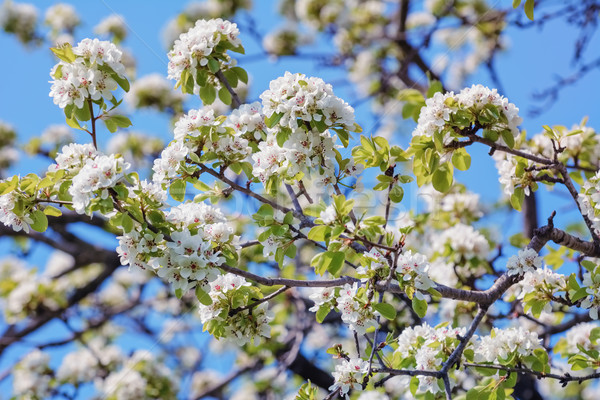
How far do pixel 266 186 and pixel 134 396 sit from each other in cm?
344

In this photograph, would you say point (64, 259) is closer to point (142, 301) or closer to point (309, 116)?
point (142, 301)

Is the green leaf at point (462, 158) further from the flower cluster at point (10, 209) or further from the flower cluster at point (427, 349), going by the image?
the flower cluster at point (10, 209)

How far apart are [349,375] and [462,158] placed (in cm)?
106

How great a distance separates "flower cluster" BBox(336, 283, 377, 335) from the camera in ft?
7.07

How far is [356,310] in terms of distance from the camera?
2.16m

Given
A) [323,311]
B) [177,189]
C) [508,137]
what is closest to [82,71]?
[177,189]

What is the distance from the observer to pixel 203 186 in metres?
2.43

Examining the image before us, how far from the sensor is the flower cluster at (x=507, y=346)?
8.34ft

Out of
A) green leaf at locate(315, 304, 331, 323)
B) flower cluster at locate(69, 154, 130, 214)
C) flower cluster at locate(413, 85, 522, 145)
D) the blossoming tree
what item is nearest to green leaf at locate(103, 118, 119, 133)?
the blossoming tree

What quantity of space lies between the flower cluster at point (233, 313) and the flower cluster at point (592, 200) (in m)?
1.43

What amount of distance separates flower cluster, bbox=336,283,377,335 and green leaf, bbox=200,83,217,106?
43.7 inches

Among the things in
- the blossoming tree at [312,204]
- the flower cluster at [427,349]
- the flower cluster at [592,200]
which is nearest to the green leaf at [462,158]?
the blossoming tree at [312,204]

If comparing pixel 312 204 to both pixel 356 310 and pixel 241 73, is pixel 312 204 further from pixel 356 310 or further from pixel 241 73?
pixel 241 73

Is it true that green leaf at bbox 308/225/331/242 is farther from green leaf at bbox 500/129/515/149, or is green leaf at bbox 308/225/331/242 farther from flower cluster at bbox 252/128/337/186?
green leaf at bbox 500/129/515/149
